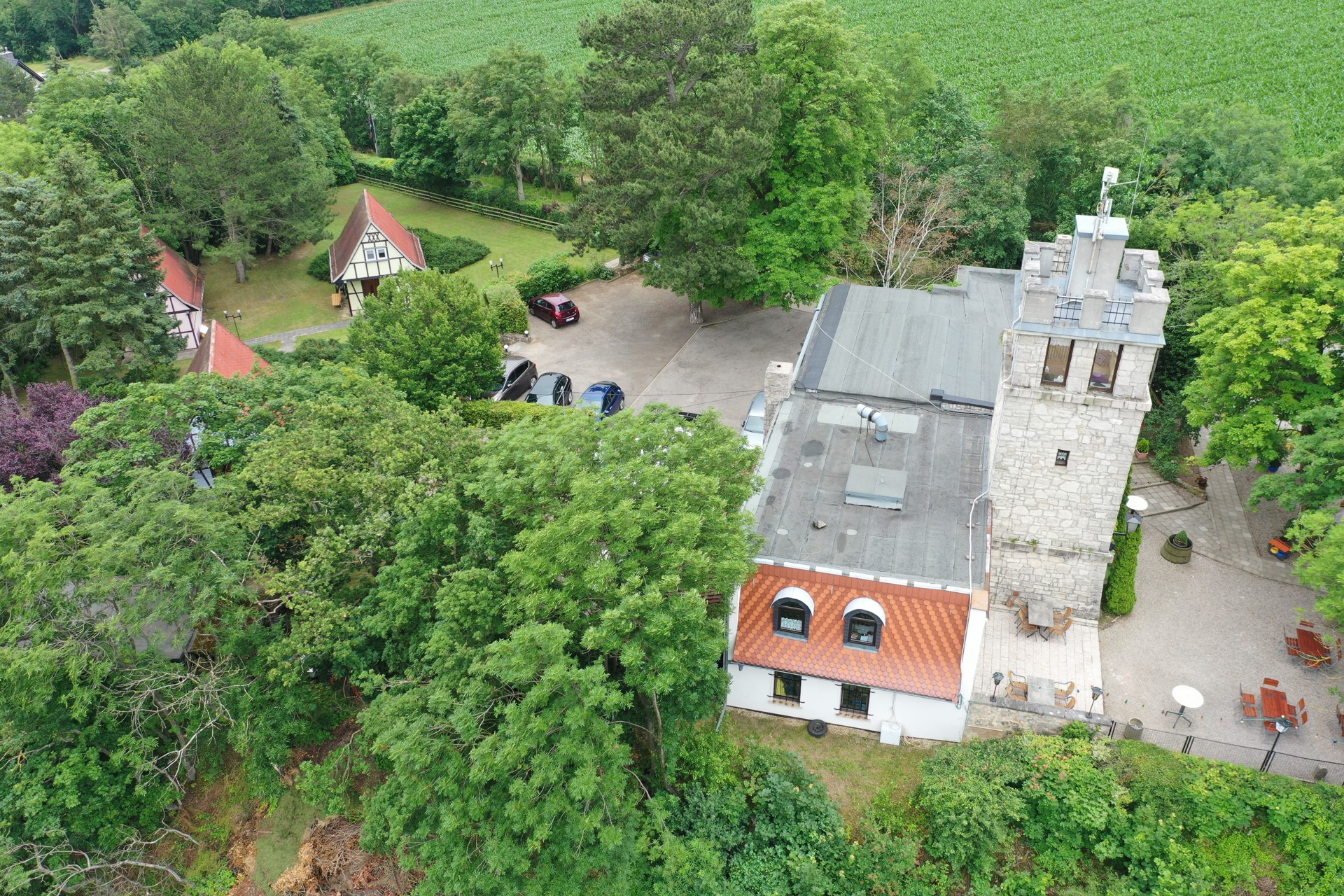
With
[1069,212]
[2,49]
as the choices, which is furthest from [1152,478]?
[2,49]

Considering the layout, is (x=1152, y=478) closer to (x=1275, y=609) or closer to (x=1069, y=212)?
(x=1275, y=609)

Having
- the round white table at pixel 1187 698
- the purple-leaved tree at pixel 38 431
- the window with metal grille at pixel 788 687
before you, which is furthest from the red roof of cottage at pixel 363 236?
the round white table at pixel 1187 698

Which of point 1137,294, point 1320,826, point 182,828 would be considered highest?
point 1137,294

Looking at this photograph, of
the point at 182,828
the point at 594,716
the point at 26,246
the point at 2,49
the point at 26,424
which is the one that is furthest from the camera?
the point at 2,49

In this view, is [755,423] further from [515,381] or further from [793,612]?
[793,612]

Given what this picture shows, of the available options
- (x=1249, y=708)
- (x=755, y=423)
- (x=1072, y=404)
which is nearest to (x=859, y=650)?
(x=1072, y=404)

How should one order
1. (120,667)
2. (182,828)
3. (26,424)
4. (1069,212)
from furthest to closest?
(1069,212), (26,424), (182,828), (120,667)

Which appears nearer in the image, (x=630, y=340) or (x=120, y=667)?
(x=120, y=667)

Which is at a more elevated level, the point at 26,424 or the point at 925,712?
the point at 26,424
